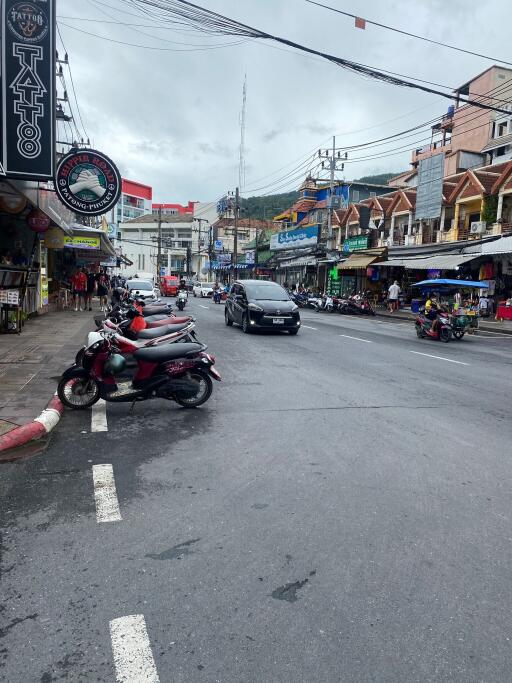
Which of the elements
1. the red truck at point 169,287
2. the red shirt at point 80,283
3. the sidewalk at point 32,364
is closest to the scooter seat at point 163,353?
the sidewalk at point 32,364

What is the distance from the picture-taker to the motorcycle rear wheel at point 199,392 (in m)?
7.12

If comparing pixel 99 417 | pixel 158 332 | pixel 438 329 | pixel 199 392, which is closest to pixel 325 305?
pixel 438 329

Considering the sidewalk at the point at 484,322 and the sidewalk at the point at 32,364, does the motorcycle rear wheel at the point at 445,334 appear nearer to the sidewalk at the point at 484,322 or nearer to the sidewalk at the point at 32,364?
the sidewalk at the point at 484,322

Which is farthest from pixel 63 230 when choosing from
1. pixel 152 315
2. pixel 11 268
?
pixel 152 315

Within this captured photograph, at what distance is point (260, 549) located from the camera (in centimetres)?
344

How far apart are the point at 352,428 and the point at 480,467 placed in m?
1.60

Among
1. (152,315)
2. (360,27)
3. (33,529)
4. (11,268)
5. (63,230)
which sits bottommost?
(33,529)

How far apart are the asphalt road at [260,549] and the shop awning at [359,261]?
2819cm

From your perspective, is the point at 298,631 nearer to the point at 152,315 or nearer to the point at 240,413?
the point at 240,413

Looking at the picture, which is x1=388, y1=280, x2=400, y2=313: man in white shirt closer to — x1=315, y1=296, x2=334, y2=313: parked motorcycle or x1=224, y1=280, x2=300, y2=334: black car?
x1=315, y1=296, x2=334, y2=313: parked motorcycle

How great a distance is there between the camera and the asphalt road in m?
2.48

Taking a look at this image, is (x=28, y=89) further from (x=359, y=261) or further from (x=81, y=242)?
(x=359, y=261)

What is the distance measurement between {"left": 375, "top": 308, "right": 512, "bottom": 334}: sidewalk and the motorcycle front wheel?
743 inches

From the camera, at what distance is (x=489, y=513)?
404 centimetres
